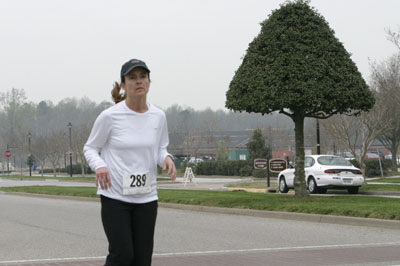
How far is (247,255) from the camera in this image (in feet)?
28.9

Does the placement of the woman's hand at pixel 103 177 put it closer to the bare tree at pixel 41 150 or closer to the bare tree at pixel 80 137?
the bare tree at pixel 80 137

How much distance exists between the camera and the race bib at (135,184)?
4.61m

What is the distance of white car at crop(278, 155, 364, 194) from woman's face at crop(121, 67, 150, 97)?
1871 centimetres

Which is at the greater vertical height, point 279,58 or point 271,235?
point 279,58

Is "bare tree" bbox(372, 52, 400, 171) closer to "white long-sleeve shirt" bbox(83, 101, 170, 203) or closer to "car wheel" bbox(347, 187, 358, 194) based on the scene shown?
"car wheel" bbox(347, 187, 358, 194)

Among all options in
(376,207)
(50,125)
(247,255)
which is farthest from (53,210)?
(50,125)

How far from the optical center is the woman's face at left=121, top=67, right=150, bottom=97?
187 inches

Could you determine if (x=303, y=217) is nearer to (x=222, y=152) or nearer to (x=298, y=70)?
(x=298, y=70)

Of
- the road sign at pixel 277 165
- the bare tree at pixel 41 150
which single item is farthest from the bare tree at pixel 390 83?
the bare tree at pixel 41 150

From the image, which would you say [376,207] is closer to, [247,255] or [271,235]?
[271,235]

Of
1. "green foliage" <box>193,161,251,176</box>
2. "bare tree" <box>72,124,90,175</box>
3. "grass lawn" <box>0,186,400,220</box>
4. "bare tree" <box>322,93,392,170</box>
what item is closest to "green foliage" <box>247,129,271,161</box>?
"green foliage" <box>193,161,251,176</box>

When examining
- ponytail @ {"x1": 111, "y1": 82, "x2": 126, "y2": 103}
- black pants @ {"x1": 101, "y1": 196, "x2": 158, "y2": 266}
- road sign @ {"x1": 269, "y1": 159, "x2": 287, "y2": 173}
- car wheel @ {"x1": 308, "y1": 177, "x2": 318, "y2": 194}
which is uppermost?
ponytail @ {"x1": 111, "y1": 82, "x2": 126, "y2": 103}

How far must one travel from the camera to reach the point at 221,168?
177 feet

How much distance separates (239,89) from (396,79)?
18.3 m
